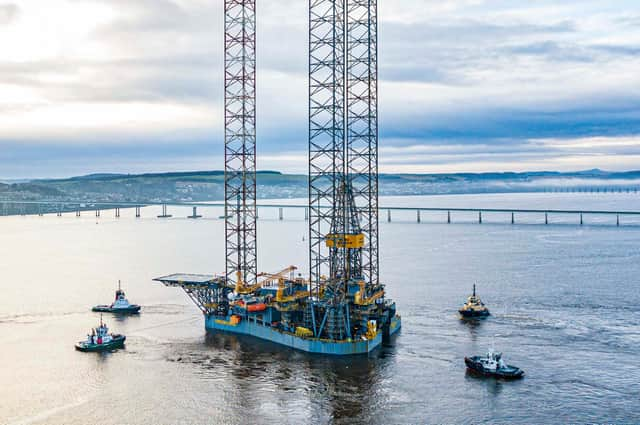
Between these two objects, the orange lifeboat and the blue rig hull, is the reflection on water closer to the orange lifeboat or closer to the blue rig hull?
the blue rig hull

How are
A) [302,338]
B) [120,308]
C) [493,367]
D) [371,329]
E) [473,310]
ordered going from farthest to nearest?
[120,308] < [473,310] < [371,329] < [302,338] < [493,367]

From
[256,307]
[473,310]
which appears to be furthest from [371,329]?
[473,310]

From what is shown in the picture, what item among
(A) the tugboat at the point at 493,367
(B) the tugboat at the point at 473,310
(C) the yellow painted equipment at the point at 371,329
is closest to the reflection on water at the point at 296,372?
(C) the yellow painted equipment at the point at 371,329

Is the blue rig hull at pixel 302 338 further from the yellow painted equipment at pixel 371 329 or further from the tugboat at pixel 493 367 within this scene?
the tugboat at pixel 493 367

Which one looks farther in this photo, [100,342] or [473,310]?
[473,310]

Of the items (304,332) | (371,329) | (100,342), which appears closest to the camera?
(371,329)

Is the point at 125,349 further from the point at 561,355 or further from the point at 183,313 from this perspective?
the point at 561,355

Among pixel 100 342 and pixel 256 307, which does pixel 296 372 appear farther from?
pixel 100 342
